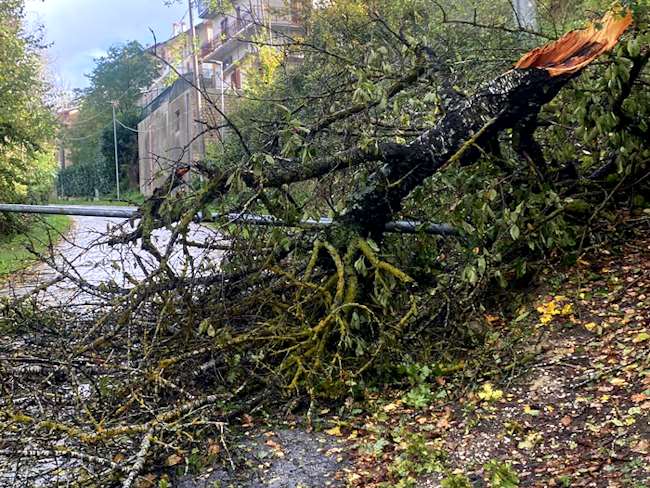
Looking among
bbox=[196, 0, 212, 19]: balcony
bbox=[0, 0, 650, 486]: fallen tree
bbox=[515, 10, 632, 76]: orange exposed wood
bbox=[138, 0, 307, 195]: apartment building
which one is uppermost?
bbox=[196, 0, 212, 19]: balcony

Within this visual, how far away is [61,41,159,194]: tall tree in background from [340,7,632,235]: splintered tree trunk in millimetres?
35375

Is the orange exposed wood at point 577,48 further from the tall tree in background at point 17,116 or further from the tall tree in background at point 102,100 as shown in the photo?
the tall tree in background at point 102,100

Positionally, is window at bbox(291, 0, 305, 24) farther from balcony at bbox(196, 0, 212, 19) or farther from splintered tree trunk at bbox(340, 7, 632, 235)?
splintered tree trunk at bbox(340, 7, 632, 235)

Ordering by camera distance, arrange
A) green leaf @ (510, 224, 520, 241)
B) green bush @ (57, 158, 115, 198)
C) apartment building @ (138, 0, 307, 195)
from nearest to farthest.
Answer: green leaf @ (510, 224, 520, 241) → apartment building @ (138, 0, 307, 195) → green bush @ (57, 158, 115, 198)

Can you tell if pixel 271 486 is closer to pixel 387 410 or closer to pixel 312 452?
pixel 312 452

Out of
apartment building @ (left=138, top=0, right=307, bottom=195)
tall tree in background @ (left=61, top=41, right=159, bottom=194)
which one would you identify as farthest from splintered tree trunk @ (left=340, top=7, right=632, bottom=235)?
tall tree in background @ (left=61, top=41, right=159, bottom=194)

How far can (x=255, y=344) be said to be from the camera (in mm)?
4043

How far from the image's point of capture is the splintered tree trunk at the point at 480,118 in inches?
152

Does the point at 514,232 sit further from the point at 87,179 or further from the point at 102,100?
the point at 102,100

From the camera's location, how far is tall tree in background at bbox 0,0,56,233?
1326 cm

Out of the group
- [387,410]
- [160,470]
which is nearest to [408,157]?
[387,410]

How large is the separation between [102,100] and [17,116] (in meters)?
32.0

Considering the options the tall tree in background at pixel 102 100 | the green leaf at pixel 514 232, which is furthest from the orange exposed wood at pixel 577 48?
the tall tree in background at pixel 102 100

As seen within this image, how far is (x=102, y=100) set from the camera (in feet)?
143
